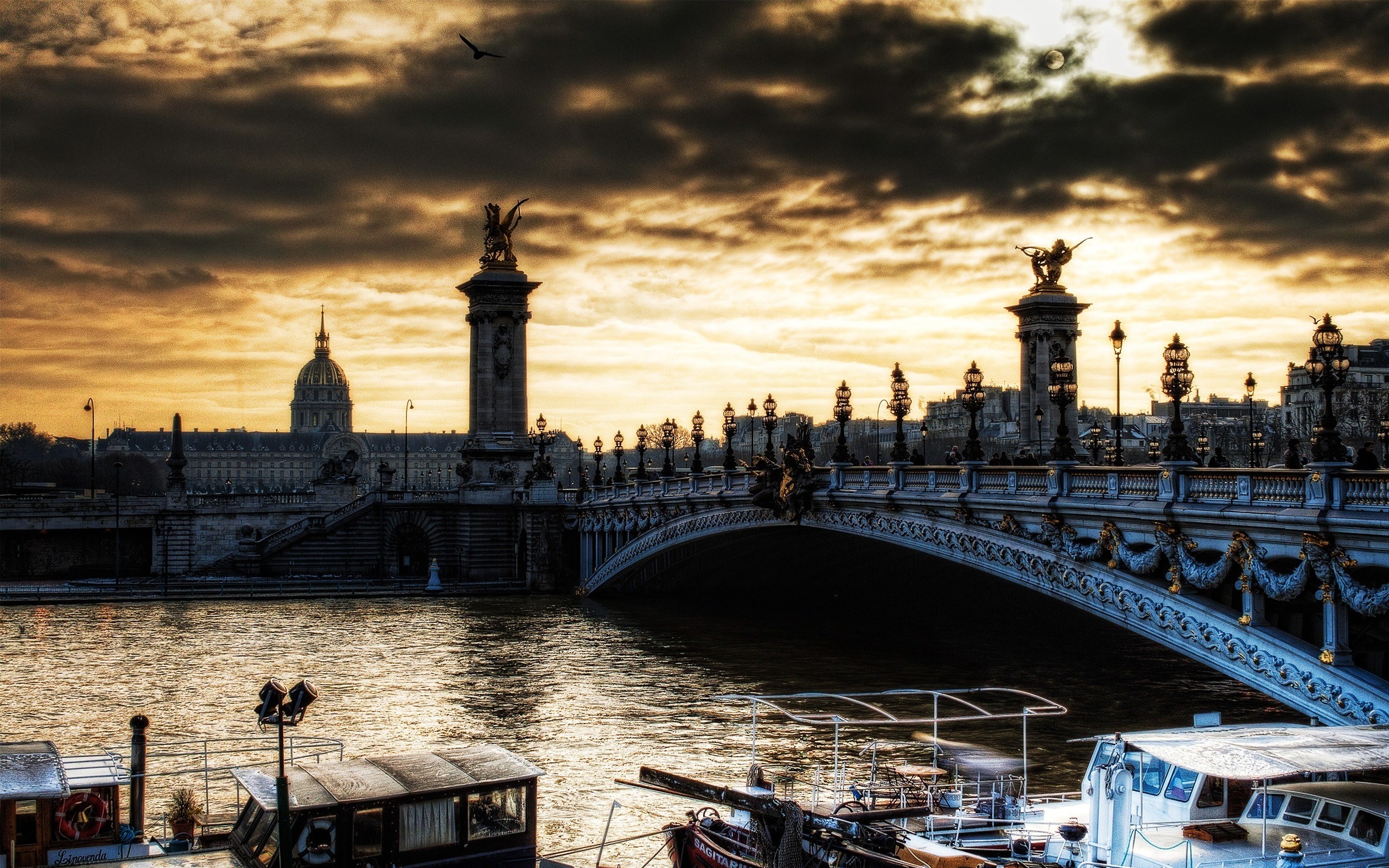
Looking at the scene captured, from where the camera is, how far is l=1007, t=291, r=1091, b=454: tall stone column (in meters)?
77.2

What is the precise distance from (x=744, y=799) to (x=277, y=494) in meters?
77.3

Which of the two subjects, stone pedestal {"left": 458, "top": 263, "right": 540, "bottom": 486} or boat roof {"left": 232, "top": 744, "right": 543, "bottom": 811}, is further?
stone pedestal {"left": 458, "top": 263, "right": 540, "bottom": 486}

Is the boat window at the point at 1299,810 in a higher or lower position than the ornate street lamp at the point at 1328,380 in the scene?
lower

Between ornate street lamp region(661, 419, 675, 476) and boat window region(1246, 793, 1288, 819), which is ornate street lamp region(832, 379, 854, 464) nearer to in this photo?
ornate street lamp region(661, 419, 675, 476)

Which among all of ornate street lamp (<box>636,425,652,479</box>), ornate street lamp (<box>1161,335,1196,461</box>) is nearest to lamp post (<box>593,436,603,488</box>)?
ornate street lamp (<box>636,425,652,479</box>)

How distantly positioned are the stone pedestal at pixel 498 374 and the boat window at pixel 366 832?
63611 millimetres

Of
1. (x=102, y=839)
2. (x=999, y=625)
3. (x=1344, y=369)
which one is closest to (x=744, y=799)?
(x=102, y=839)

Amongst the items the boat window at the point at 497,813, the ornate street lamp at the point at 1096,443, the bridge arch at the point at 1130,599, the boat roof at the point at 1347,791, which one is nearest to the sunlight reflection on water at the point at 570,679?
the bridge arch at the point at 1130,599

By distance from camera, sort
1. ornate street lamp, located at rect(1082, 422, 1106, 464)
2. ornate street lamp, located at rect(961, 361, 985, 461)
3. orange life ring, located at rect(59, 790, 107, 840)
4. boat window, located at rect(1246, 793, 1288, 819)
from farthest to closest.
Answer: ornate street lamp, located at rect(1082, 422, 1106, 464) → ornate street lamp, located at rect(961, 361, 985, 461) → orange life ring, located at rect(59, 790, 107, 840) → boat window, located at rect(1246, 793, 1288, 819)

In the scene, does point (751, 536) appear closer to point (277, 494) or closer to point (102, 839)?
point (102, 839)

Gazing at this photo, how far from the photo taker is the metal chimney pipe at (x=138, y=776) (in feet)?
68.7

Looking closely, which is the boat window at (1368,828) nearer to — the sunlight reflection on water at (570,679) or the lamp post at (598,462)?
the sunlight reflection on water at (570,679)

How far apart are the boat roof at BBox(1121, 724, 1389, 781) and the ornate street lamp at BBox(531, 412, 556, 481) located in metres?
60.5

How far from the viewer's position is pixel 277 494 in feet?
301
